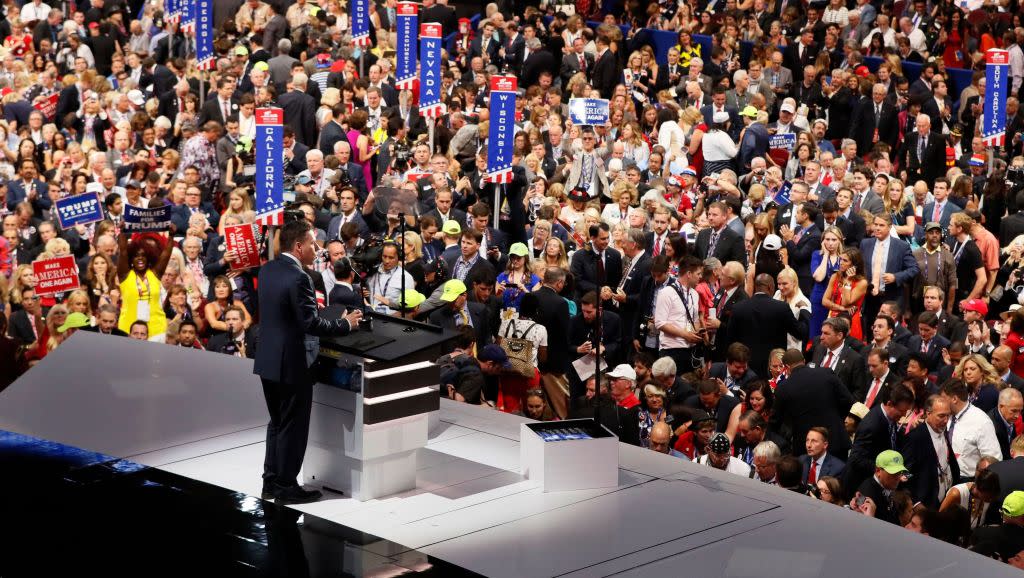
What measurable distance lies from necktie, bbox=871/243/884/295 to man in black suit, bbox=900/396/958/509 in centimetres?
288

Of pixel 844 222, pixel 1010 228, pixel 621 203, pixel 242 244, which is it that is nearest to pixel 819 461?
pixel 844 222

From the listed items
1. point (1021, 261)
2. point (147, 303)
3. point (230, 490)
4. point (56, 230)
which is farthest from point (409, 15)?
point (230, 490)

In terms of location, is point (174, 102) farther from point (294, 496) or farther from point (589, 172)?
point (294, 496)

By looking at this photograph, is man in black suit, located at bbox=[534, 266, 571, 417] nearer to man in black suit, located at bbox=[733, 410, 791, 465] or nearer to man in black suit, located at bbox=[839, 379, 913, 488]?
man in black suit, located at bbox=[733, 410, 791, 465]

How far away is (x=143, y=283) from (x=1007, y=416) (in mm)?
6326

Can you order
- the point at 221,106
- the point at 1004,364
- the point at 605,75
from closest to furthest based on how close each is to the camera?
the point at 1004,364 < the point at 221,106 < the point at 605,75

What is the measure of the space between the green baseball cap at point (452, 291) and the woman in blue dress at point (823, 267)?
9.58 ft

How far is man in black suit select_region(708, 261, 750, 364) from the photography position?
10367 mm

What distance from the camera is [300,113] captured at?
51.3 ft

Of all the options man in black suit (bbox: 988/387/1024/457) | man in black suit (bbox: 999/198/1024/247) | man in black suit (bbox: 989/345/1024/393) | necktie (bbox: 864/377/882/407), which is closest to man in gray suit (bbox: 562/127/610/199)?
man in black suit (bbox: 999/198/1024/247)

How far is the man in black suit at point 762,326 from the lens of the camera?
9.97 m

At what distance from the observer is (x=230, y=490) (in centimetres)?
691

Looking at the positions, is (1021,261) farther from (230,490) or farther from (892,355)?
(230,490)

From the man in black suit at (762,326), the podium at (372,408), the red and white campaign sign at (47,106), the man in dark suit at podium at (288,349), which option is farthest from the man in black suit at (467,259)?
the red and white campaign sign at (47,106)
